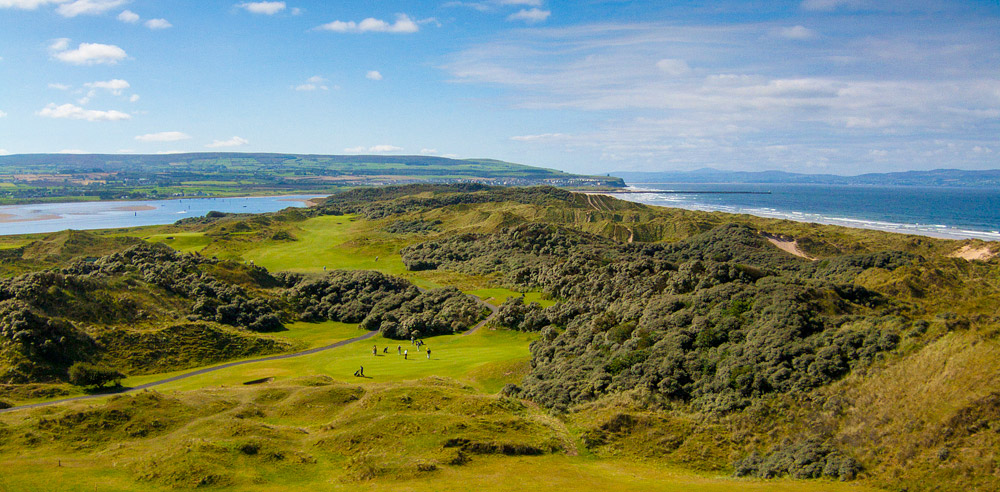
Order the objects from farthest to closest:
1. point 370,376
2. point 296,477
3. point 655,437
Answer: point 370,376 < point 655,437 < point 296,477

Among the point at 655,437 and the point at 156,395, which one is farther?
the point at 156,395

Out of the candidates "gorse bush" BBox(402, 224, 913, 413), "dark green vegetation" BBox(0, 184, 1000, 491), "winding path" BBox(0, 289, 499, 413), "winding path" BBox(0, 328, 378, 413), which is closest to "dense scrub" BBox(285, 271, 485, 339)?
"dark green vegetation" BBox(0, 184, 1000, 491)

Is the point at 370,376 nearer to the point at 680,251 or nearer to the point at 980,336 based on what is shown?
the point at 980,336

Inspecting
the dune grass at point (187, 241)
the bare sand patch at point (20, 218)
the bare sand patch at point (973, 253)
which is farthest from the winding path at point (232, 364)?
the bare sand patch at point (20, 218)

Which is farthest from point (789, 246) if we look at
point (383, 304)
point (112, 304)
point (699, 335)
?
point (112, 304)

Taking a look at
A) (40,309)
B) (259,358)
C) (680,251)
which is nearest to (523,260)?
(680,251)

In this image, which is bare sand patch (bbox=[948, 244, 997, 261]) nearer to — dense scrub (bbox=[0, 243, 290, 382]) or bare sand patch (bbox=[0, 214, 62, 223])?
dense scrub (bbox=[0, 243, 290, 382])
